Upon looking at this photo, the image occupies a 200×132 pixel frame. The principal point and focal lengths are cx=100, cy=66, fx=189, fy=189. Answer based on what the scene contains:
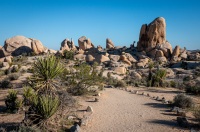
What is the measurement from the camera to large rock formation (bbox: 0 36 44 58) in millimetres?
50250

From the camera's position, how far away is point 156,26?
162ft

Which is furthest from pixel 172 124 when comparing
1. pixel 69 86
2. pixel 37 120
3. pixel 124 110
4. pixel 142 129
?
pixel 69 86

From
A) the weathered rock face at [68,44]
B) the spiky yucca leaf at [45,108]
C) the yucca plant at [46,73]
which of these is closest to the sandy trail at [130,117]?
the spiky yucca leaf at [45,108]

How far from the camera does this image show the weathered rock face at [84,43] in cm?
5791

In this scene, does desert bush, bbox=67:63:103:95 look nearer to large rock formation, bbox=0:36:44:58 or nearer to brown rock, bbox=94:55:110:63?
brown rock, bbox=94:55:110:63

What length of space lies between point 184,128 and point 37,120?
585 cm

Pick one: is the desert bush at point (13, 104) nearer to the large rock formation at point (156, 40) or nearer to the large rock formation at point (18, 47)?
the large rock formation at point (18, 47)

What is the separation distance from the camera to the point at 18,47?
2083 inches

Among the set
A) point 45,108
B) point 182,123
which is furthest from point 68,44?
point 182,123

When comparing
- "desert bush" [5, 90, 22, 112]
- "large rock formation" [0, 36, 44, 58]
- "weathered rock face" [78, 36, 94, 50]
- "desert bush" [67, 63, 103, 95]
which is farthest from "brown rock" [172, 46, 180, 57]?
"desert bush" [5, 90, 22, 112]

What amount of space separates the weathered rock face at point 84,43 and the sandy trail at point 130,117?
1815 inches

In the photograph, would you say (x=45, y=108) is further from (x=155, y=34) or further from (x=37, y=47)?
(x=155, y=34)

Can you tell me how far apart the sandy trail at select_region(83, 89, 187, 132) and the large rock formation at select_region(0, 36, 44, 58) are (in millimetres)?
41763

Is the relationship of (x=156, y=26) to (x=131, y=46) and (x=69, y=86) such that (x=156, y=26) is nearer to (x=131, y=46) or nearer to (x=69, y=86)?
(x=131, y=46)
